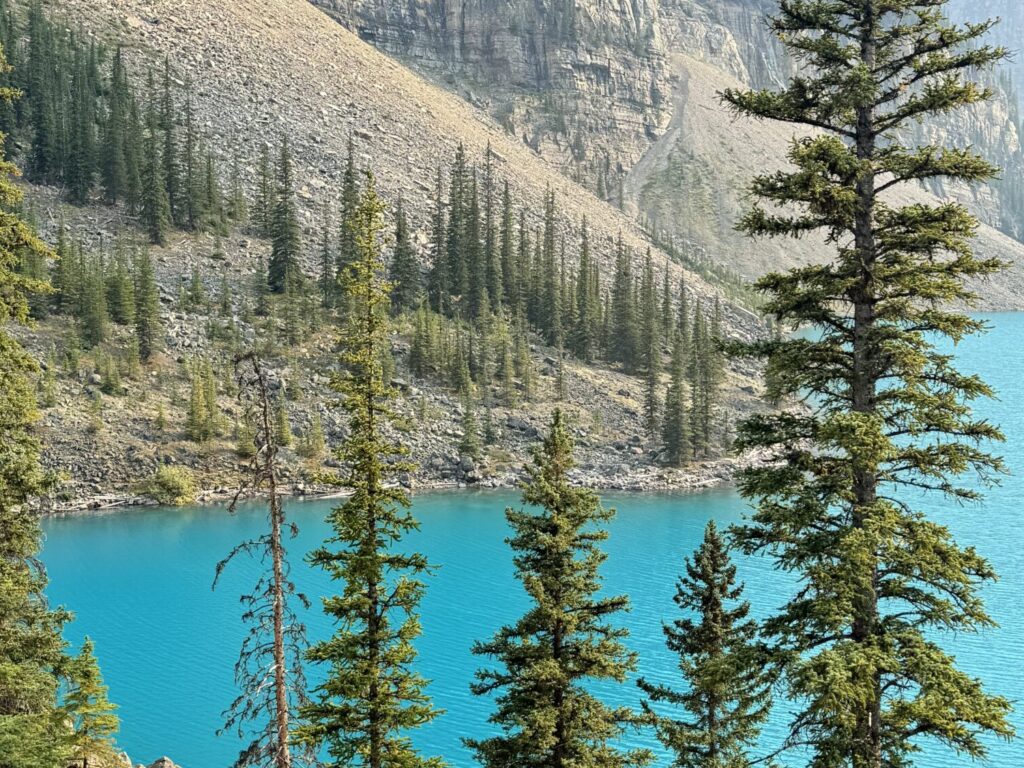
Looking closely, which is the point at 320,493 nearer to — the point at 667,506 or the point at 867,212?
the point at 667,506

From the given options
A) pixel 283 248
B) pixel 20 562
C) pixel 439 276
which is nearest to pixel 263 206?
pixel 283 248

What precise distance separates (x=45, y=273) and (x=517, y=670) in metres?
92.5

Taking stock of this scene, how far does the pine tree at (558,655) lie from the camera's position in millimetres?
18141

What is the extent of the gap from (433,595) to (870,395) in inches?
1860

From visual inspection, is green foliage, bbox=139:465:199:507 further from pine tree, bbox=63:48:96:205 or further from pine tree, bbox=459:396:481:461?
pine tree, bbox=63:48:96:205

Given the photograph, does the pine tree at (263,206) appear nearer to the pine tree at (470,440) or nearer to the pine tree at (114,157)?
the pine tree at (114,157)

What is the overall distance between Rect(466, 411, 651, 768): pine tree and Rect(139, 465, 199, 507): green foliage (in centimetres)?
6366

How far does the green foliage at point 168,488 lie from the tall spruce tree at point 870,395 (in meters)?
70.6

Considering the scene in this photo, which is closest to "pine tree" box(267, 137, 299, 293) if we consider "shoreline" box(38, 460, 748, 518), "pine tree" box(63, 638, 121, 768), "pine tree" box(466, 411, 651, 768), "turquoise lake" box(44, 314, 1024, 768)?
"shoreline" box(38, 460, 748, 518)

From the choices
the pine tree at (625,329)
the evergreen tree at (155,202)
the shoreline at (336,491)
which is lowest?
the shoreline at (336,491)

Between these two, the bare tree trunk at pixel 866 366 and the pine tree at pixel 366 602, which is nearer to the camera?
the bare tree trunk at pixel 866 366

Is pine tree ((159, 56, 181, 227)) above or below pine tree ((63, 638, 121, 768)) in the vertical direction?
above

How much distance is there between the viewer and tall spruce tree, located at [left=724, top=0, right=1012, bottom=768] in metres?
12.0

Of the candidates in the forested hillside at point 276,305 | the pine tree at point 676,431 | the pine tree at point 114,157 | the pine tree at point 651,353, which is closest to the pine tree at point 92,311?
the forested hillside at point 276,305
